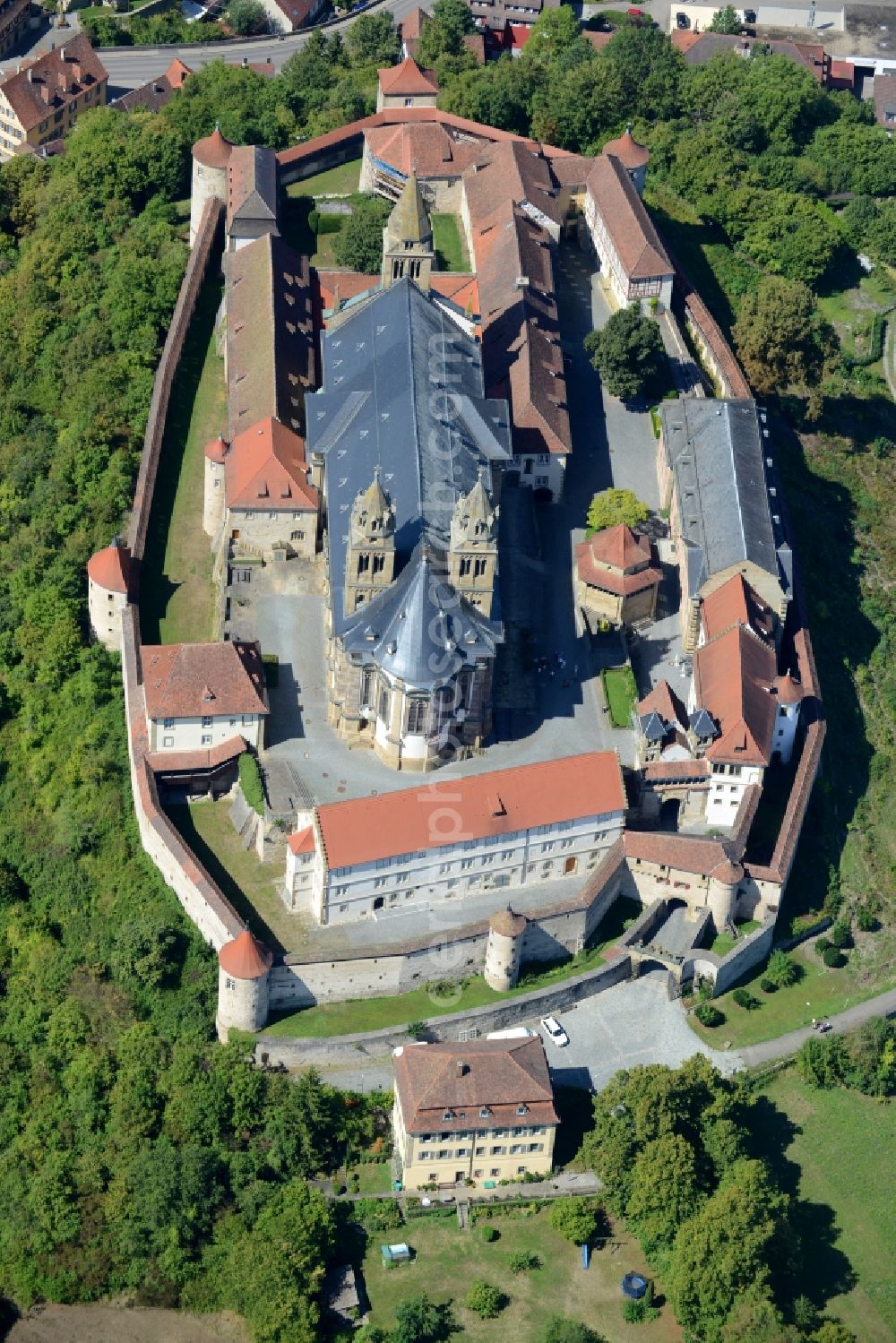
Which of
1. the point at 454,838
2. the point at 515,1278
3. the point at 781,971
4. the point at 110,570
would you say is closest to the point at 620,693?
the point at 454,838

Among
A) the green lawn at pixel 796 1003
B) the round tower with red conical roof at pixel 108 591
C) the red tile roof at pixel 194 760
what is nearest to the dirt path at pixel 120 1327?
the red tile roof at pixel 194 760

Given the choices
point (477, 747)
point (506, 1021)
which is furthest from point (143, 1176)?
point (477, 747)

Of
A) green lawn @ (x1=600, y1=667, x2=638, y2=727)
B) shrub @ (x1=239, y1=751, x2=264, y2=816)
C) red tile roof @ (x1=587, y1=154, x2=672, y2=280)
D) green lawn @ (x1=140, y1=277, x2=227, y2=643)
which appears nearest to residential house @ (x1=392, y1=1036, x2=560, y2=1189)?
shrub @ (x1=239, y1=751, x2=264, y2=816)

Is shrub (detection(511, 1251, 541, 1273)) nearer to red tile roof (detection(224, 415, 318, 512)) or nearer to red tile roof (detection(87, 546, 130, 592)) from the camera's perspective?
red tile roof (detection(87, 546, 130, 592))

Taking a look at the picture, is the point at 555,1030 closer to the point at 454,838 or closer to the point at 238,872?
the point at 454,838

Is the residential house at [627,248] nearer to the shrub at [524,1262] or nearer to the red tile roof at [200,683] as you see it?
the red tile roof at [200,683]

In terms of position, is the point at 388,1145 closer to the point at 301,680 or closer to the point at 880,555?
the point at 301,680
